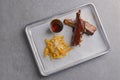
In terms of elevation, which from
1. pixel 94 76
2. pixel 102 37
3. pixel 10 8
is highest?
pixel 10 8

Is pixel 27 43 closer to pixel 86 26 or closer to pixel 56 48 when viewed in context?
pixel 56 48

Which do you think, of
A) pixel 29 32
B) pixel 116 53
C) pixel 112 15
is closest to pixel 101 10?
pixel 112 15

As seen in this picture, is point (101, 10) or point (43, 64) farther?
point (101, 10)

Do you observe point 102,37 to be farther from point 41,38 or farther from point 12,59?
point 12,59

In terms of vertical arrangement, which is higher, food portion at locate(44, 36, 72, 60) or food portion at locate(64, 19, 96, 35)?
food portion at locate(64, 19, 96, 35)

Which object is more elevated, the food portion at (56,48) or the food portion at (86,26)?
the food portion at (86,26)
